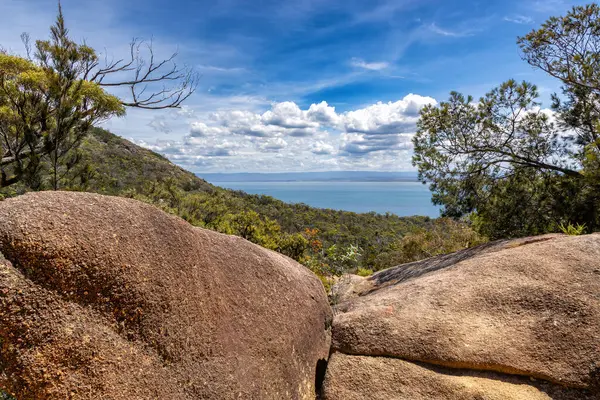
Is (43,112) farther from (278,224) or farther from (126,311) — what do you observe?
(278,224)

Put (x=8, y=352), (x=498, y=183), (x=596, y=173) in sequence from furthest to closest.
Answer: (x=498, y=183)
(x=596, y=173)
(x=8, y=352)

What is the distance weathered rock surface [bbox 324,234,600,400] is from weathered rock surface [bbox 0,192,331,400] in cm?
111

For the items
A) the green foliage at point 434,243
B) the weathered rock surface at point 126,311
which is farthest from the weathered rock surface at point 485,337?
the green foliage at point 434,243

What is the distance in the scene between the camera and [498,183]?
13.3m

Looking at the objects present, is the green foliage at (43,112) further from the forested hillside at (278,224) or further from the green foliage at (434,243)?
the green foliage at (434,243)

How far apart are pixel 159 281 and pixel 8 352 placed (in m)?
1.24

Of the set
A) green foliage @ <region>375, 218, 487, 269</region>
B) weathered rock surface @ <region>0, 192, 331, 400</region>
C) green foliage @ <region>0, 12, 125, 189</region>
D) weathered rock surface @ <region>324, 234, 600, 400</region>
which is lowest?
green foliage @ <region>375, 218, 487, 269</region>

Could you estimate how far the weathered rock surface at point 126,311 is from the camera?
2.89 meters

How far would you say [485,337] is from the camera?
5117 mm

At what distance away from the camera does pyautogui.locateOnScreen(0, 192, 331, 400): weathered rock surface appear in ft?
9.48

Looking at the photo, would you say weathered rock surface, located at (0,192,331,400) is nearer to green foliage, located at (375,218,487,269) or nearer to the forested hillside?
the forested hillside

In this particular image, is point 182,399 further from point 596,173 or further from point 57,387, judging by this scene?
point 596,173

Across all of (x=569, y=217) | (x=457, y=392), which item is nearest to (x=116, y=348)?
(x=457, y=392)

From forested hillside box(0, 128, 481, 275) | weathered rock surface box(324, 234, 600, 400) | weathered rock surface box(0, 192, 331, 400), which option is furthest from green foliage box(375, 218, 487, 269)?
weathered rock surface box(0, 192, 331, 400)
